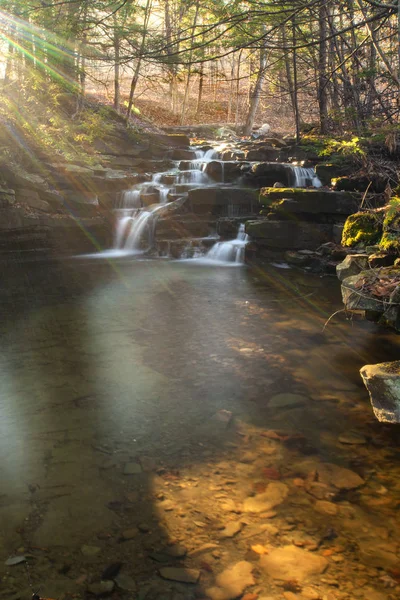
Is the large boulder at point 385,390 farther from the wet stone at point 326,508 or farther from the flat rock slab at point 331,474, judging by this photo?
the wet stone at point 326,508

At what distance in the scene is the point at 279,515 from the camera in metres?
3.15

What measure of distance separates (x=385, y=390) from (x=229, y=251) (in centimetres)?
926

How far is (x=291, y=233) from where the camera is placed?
12.6 metres

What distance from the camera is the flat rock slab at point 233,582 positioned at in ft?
8.29

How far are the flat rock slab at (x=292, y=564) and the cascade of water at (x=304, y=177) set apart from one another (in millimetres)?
13420

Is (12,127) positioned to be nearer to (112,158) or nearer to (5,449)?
(112,158)

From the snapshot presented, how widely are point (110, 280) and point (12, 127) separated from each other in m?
7.44

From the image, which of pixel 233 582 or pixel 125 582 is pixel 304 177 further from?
pixel 125 582

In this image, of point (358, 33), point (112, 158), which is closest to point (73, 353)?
point (112, 158)

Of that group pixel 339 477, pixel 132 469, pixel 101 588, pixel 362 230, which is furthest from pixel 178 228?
pixel 101 588

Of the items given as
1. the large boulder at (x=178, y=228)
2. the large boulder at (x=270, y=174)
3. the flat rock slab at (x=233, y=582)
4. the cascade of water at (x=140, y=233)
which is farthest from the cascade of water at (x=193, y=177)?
the flat rock slab at (x=233, y=582)

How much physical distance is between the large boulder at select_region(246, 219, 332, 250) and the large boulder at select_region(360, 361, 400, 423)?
27.1ft

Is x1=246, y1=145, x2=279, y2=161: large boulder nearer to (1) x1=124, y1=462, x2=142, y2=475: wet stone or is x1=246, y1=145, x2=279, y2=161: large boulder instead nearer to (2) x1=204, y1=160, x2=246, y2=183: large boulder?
(2) x1=204, y1=160, x2=246, y2=183: large boulder

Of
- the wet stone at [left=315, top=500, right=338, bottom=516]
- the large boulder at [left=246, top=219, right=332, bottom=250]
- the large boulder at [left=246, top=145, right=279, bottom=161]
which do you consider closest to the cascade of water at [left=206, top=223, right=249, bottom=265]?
the large boulder at [left=246, top=219, right=332, bottom=250]
